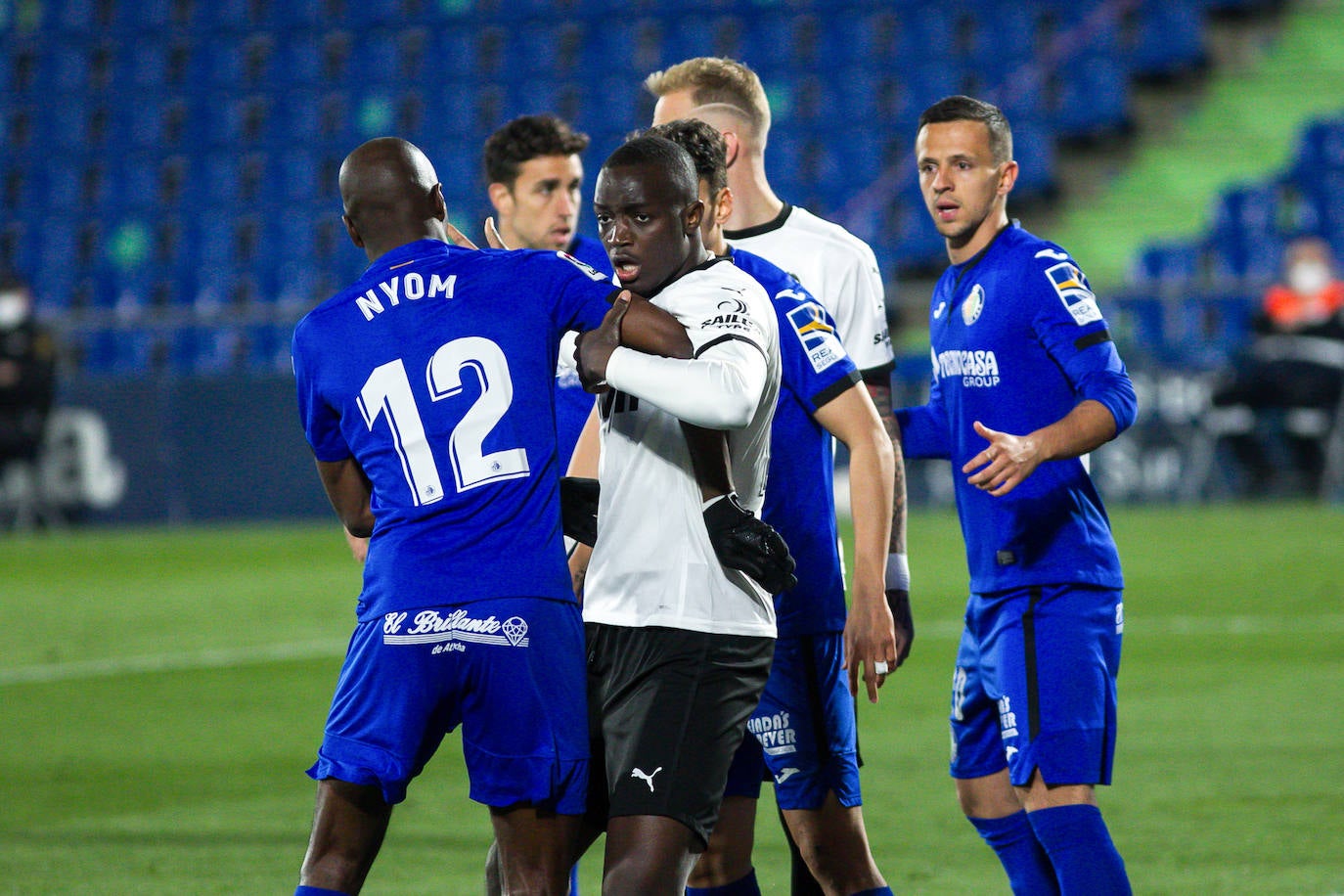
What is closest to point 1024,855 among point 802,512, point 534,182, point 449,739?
point 802,512

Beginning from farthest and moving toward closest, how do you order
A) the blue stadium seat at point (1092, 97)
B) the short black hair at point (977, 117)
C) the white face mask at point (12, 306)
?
the blue stadium seat at point (1092, 97)
the white face mask at point (12, 306)
the short black hair at point (977, 117)

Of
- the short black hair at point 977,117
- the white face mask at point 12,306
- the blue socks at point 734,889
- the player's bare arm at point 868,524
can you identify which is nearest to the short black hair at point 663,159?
the player's bare arm at point 868,524

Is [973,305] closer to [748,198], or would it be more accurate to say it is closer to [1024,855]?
[748,198]

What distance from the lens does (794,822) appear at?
441cm

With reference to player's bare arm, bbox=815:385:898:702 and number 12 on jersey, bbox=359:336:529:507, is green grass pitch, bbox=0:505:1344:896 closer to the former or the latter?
player's bare arm, bbox=815:385:898:702

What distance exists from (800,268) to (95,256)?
19341mm

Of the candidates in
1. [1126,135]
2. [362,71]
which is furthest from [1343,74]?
[362,71]

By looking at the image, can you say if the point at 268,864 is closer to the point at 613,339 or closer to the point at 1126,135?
the point at 613,339

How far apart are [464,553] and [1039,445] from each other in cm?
131

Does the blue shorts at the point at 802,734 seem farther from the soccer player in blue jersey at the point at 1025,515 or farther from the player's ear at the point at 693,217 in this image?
the player's ear at the point at 693,217

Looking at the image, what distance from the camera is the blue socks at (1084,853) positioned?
4203 millimetres

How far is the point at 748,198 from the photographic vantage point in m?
4.76

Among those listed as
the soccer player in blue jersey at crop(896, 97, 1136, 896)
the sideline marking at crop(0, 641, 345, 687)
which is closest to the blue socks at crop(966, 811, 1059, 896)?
the soccer player in blue jersey at crop(896, 97, 1136, 896)

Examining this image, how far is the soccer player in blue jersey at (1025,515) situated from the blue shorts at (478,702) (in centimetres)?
108
